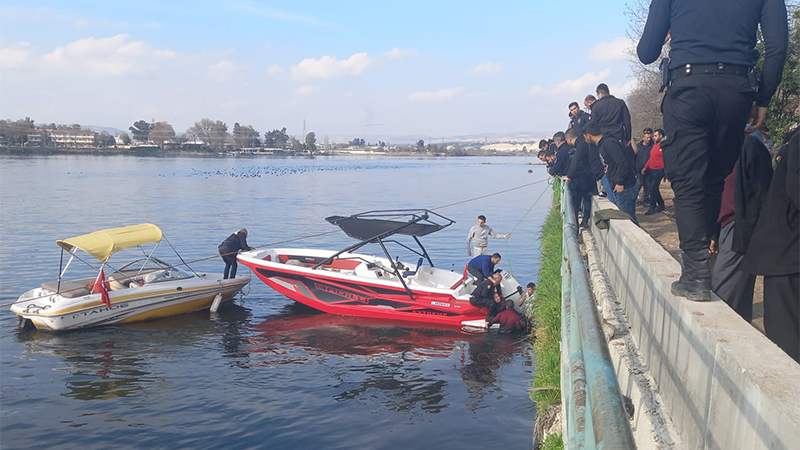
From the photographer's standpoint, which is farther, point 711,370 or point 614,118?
point 614,118

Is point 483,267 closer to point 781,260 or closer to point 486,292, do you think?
point 486,292

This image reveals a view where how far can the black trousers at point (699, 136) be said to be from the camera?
12.4 feet

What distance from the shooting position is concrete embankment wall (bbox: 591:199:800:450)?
2.21 metres

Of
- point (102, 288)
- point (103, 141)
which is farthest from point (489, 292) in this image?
point (103, 141)

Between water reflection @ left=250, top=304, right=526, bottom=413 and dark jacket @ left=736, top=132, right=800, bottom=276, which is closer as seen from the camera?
dark jacket @ left=736, top=132, right=800, bottom=276

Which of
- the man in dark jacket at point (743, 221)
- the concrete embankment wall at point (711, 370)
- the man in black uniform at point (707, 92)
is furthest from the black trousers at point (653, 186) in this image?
the man in black uniform at point (707, 92)

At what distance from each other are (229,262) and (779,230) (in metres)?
17.0

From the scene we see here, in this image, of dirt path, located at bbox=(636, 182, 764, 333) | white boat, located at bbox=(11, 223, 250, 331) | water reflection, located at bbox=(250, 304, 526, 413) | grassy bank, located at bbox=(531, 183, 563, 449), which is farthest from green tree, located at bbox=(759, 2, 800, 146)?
white boat, located at bbox=(11, 223, 250, 331)

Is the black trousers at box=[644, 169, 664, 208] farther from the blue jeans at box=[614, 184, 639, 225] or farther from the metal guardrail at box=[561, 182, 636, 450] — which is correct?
the metal guardrail at box=[561, 182, 636, 450]

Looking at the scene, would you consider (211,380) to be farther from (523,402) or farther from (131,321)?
(523,402)

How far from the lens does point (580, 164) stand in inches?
429

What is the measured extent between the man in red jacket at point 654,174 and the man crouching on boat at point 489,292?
397cm

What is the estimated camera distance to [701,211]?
3.85m

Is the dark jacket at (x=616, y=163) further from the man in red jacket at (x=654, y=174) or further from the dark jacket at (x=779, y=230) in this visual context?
the man in red jacket at (x=654, y=174)
